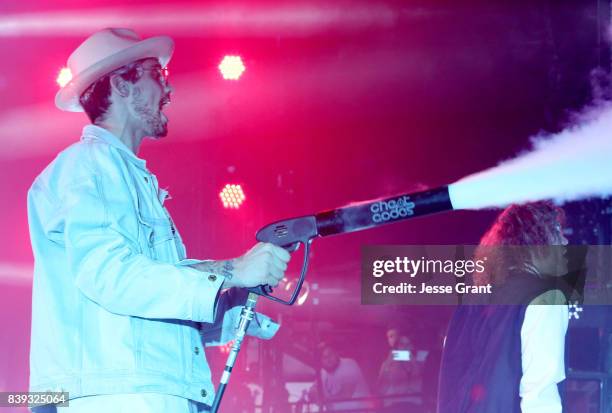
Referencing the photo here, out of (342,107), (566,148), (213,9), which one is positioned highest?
(213,9)

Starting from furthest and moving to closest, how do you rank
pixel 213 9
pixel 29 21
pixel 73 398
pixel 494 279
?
pixel 213 9, pixel 29 21, pixel 494 279, pixel 73 398

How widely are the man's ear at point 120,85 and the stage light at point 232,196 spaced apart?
3.41m

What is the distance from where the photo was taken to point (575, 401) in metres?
5.07

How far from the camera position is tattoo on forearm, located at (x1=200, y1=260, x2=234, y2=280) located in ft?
6.43

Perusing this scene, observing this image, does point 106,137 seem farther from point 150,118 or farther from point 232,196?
point 232,196

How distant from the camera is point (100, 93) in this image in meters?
2.35

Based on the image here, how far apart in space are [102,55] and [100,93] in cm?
12

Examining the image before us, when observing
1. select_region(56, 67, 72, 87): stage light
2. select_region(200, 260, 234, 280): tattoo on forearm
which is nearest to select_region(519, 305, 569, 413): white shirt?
select_region(200, 260, 234, 280): tattoo on forearm

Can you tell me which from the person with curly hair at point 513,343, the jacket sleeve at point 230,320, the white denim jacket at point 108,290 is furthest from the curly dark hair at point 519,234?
the white denim jacket at point 108,290

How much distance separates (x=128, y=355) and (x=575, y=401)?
4035 mm

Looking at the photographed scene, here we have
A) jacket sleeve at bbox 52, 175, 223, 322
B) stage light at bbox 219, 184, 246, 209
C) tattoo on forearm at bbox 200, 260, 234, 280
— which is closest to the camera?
jacket sleeve at bbox 52, 175, 223, 322

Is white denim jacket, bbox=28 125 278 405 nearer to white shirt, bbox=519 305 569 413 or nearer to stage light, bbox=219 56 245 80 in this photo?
white shirt, bbox=519 305 569 413

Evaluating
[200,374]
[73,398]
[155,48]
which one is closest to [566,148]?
[155,48]

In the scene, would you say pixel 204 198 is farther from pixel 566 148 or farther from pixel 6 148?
pixel 566 148
